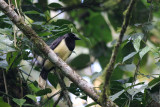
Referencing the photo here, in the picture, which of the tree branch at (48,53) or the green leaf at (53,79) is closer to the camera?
the tree branch at (48,53)

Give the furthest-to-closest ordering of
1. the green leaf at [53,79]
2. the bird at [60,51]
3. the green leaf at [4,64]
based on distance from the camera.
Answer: the bird at [60,51]
the green leaf at [53,79]
the green leaf at [4,64]

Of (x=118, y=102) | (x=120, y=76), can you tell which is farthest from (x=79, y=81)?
(x=120, y=76)

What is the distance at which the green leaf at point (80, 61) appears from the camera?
14.2ft

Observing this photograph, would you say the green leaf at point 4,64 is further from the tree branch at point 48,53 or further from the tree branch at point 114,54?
the tree branch at point 114,54

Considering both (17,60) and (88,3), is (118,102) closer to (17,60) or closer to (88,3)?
(17,60)

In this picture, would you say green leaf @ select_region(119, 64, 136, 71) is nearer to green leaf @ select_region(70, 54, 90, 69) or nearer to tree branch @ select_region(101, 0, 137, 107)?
tree branch @ select_region(101, 0, 137, 107)

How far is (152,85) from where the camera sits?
7.38 feet

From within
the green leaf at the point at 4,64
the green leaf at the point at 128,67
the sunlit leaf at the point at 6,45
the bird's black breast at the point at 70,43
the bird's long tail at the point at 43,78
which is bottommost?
the bird's long tail at the point at 43,78

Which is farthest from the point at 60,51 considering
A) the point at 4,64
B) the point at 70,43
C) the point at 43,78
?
the point at 4,64

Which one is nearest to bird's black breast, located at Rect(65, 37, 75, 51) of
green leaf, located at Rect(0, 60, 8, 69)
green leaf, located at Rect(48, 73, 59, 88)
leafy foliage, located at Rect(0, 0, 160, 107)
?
Result: leafy foliage, located at Rect(0, 0, 160, 107)

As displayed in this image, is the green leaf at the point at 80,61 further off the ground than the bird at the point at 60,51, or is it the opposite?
the bird at the point at 60,51

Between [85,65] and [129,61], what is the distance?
5.66 ft

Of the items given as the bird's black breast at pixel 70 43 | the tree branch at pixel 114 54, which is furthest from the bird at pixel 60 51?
the tree branch at pixel 114 54

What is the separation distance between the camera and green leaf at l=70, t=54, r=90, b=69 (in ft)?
14.2
